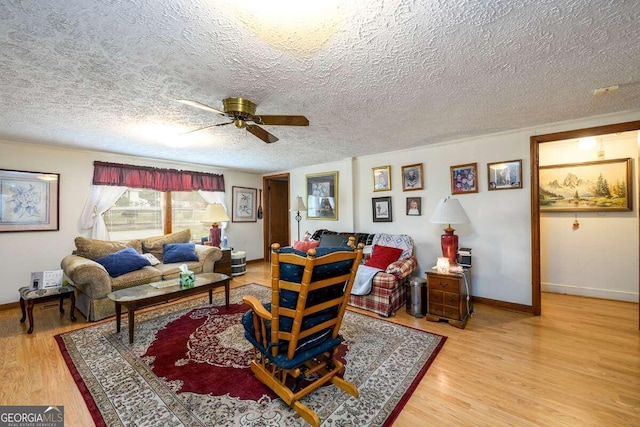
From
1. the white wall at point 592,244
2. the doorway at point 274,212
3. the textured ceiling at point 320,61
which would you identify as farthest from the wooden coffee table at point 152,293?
the white wall at point 592,244

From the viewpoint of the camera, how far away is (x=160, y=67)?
1.78m

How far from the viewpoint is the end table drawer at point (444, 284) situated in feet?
9.46

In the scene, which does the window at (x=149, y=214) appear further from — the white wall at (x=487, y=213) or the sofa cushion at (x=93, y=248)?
the white wall at (x=487, y=213)

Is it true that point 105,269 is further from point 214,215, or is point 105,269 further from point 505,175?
point 505,175

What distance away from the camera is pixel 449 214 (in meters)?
3.03

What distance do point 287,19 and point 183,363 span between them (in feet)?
8.47

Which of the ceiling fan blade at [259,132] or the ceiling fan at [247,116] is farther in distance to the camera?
the ceiling fan blade at [259,132]

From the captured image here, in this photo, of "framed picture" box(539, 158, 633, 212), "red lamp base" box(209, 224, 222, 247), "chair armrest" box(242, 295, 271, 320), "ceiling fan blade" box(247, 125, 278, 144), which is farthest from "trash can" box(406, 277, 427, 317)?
"red lamp base" box(209, 224, 222, 247)

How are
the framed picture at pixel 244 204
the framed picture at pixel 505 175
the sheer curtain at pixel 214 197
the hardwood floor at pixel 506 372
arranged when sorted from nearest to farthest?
1. the hardwood floor at pixel 506 372
2. the framed picture at pixel 505 175
3. the sheer curtain at pixel 214 197
4. the framed picture at pixel 244 204

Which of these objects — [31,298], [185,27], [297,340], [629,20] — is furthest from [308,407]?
[31,298]

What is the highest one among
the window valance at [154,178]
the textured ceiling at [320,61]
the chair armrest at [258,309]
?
the textured ceiling at [320,61]

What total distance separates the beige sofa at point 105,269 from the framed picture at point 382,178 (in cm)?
295

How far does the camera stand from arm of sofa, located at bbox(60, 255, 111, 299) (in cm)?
295

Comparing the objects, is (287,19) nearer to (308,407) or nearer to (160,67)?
(160,67)
